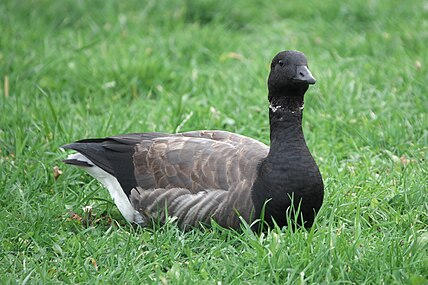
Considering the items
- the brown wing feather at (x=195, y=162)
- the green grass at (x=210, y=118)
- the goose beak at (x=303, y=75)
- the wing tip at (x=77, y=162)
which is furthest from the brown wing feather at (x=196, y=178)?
the goose beak at (x=303, y=75)

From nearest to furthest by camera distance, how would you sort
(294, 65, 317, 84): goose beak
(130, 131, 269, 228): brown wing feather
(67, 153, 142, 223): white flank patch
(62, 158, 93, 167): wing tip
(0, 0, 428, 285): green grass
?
(0, 0, 428, 285): green grass < (294, 65, 317, 84): goose beak < (130, 131, 269, 228): brown wing feather < (67, 153, 142, 223): white flank patch < (62, 158, 93, 167): wing tip

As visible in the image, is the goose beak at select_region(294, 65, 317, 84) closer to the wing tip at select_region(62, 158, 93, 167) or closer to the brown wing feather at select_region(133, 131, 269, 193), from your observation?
the brown wing feather at select_region(133, 131, 269, 193)

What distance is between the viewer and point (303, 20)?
8.02 m

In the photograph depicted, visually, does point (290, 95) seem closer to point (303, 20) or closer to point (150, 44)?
point (150, 44)

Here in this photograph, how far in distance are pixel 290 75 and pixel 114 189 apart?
1.41 metres

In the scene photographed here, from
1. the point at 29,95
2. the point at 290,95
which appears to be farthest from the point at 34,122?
the point at 290,95

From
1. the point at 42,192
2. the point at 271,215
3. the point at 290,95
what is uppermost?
the point at 290,95

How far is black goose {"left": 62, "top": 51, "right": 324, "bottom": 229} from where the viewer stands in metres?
4.08

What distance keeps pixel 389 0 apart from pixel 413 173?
12.8 feet

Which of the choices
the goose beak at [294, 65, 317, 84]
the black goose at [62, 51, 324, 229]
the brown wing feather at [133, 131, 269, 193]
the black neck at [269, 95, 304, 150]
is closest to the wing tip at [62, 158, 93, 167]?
the black goose at [62, 51, 324, 229]

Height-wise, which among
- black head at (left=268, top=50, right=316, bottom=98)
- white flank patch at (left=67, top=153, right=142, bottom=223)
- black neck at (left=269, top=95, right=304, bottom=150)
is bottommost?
white flank patch at (left=67, top=153, right=142, bottom=223)

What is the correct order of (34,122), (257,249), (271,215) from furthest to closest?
(34,122) < (271,215) < (257,249)

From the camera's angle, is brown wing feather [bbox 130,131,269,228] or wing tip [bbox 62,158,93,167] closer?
brown wing feather [bbox 130,131,269,228]

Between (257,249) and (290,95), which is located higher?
→ (290,95)
